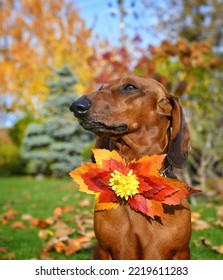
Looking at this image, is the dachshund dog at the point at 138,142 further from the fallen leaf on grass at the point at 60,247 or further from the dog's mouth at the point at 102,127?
the fallen leaf on grass at the point at 60,247

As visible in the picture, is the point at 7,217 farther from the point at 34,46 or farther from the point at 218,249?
the point at 34,46

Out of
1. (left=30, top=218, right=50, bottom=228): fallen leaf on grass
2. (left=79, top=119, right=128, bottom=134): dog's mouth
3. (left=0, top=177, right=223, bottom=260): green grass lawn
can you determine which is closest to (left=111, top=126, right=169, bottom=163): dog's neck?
(left=79, top=119, right=128, bottom=134): dog's mouth

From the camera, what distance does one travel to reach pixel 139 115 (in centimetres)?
271

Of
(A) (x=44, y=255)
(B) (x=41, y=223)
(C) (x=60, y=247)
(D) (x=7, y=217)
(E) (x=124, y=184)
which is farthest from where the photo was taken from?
(D) (x=7, y=217)

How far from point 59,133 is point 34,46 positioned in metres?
7.04

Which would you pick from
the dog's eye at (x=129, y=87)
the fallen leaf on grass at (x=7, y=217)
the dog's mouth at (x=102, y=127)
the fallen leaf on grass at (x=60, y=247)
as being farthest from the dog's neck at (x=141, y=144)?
the fallen leaf on grass at (x=7, y=217)

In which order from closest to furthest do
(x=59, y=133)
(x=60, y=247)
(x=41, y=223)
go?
(x=60, y=247) < (x=41, y=223) < (x=59, y=133)

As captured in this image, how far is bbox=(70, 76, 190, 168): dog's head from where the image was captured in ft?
8.38

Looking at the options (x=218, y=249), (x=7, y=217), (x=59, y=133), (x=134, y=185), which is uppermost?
(x=134, y=185)

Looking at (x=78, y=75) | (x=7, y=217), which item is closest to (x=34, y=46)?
(x=78, y=75)

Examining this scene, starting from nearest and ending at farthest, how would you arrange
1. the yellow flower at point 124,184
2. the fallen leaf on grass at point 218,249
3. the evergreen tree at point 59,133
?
the yellow flower at point 124,184, the fallen leaf on grass at point 218,249, the evergreen tree at point 59,133

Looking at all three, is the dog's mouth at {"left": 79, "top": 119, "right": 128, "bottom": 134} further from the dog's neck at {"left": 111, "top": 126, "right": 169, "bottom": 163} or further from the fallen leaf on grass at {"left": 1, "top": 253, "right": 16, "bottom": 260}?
the fallen leaf on grass at {"left": 1, "top": 253, "right": 16, "bottom": 260}

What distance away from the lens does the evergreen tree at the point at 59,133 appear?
693 inches

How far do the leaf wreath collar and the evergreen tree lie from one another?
14563 millimetres
